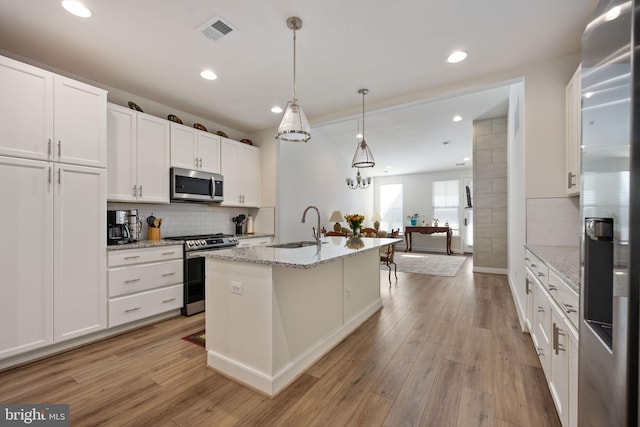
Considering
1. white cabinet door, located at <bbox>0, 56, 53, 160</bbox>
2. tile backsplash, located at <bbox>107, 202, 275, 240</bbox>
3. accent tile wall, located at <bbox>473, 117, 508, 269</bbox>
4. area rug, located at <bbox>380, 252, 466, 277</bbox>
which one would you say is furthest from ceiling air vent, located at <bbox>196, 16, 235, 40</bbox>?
area rug, located at <bbox>380, 252, 466, 277</bbox>

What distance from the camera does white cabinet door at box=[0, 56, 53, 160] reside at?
2172 mm

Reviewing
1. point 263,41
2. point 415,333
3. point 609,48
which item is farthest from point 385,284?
point 609,48

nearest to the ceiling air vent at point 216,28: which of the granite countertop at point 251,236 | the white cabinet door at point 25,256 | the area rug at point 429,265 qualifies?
the white cabinet door at point 25,256

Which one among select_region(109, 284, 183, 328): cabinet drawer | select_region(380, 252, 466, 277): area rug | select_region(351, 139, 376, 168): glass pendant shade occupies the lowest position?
select_region(380, 252, 466, 277): area rug

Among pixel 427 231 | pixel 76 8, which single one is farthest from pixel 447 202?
pixel 76 8

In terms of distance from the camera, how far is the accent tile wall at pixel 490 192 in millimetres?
5316

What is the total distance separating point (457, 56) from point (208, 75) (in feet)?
8.25

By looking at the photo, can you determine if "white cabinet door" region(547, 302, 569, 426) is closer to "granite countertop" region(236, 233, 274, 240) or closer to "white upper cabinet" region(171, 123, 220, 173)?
"granite countertop" region(236, 233, 274, 240)

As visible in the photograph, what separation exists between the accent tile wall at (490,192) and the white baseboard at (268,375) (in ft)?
14.3

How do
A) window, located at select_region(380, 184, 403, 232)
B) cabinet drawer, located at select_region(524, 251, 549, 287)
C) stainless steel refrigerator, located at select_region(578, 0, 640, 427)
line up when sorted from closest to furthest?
stainless steel refrigerator, located at select_region(578, 0, 640, 427)
cabinet drawer, located at select_region(524, 251, 549, 287)
window, located at select_region(380, 184, 403, 232)

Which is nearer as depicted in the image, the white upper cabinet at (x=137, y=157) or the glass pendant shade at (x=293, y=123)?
the glass pendant shade at (x=293, y=123)

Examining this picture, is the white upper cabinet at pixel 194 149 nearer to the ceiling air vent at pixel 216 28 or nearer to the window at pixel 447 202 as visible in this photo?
the ceiling air vent at pixel 216 28

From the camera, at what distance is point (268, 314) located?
72.7 inches

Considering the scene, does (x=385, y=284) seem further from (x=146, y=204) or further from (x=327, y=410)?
(x=146, y=204)
